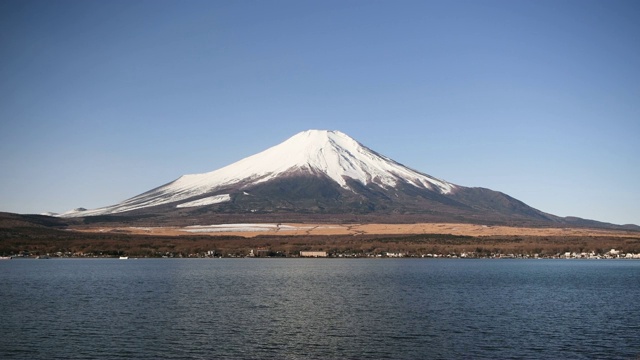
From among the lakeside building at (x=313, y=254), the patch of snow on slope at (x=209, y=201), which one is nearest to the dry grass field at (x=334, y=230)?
the lakeside building at (x=313, y=254)

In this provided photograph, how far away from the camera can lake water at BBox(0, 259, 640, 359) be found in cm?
2698

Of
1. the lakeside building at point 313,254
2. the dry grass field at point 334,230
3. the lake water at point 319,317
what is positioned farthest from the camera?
the dry grass field at point 334,230

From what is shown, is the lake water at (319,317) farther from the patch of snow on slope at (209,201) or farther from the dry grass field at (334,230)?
the patch of snow on slope at (209,201)

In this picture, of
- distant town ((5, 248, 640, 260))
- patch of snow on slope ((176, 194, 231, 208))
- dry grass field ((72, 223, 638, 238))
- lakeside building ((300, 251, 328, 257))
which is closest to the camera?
distant town ((5, 248, 640, 260))

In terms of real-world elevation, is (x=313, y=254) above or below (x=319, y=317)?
above

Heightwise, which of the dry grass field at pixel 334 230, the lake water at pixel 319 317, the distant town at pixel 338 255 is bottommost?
the lake water at pixel 319 317

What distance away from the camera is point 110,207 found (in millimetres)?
196625

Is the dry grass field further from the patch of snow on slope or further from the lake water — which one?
the lake water

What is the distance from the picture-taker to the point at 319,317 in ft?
115

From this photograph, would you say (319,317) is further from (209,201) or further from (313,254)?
(209,201)

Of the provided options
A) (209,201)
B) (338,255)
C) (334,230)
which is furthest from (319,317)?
(209,201)

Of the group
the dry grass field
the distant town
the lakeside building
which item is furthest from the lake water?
the dry grass field

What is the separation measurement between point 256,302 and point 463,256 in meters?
Result: 59.9

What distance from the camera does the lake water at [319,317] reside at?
1062 inches
